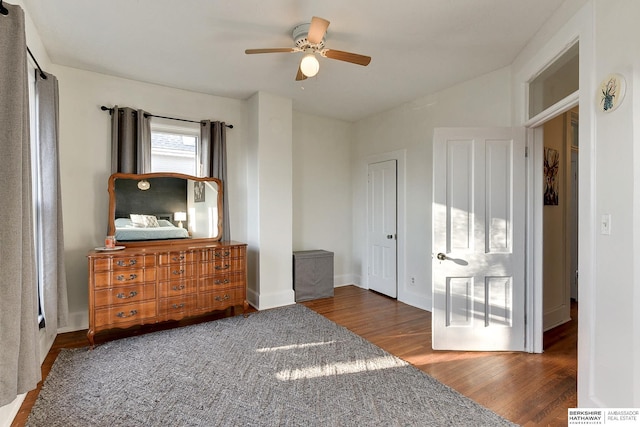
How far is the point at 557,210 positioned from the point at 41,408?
492cm

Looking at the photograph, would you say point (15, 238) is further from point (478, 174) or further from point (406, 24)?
point (478, 174)

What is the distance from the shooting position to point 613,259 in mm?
1706

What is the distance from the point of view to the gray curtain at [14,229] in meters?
1.47

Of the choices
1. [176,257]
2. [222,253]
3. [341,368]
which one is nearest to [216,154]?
[222,253]

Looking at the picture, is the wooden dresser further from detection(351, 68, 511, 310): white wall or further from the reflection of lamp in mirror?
detection(351, 68, 511, 310): white wall

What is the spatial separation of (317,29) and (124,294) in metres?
2.91

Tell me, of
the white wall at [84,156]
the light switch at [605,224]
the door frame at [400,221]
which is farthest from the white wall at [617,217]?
the white wall at [84,156]

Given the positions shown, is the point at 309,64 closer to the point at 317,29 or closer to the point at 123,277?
the point at 317,29

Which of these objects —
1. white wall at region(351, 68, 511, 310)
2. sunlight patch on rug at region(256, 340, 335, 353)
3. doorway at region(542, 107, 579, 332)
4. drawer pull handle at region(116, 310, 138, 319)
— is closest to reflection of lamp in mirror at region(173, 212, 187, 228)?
drawer pull handle at region(116, 310, 138, 319)

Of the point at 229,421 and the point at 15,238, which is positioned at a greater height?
the point at 15,238

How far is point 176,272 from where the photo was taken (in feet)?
10.7

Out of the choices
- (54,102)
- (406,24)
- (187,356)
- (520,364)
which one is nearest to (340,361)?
(187,356)

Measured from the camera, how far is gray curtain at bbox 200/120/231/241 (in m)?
3.95

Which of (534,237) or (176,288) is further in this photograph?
(176,288)
